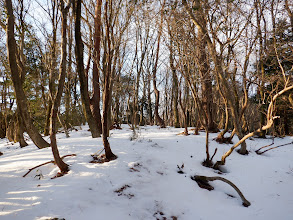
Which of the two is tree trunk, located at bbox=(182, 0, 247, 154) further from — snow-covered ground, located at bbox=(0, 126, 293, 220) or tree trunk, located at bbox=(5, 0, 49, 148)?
tree trunk, located at bbox=(5, 0, 49, 148)

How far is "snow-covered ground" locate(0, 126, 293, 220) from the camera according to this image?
2.49m

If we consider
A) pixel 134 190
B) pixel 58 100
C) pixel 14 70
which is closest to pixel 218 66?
pixel 134 190

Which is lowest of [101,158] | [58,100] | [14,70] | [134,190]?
[134,190]

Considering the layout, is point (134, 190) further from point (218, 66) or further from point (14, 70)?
point (14, 70)

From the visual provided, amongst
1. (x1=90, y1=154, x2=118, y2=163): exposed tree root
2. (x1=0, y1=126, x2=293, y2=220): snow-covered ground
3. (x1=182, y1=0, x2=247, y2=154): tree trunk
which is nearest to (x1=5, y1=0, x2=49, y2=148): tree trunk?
(x1=0, y1=126, x2=293, y2=220): snow-covered ground

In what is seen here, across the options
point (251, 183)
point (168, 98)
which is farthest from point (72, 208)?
point (168, 98)

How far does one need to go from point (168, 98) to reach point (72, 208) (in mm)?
23683

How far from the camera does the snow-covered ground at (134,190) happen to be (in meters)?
2.49

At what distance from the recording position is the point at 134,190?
3.13m

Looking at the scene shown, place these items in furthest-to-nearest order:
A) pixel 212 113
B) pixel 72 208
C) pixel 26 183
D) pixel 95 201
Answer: pixel 212 113
pixel 26 183
pixel 95 201
pixel 72 208

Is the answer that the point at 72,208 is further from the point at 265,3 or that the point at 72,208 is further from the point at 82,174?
the point at 265,3

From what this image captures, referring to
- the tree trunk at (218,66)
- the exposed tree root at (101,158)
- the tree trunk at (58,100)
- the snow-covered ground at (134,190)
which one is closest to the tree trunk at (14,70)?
the snow-covered ground at (134,190)

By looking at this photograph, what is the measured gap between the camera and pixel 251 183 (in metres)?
4.28

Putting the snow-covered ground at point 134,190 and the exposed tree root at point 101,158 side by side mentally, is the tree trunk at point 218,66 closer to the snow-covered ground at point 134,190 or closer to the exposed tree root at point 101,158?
the snow-covered ground at point 134,190
